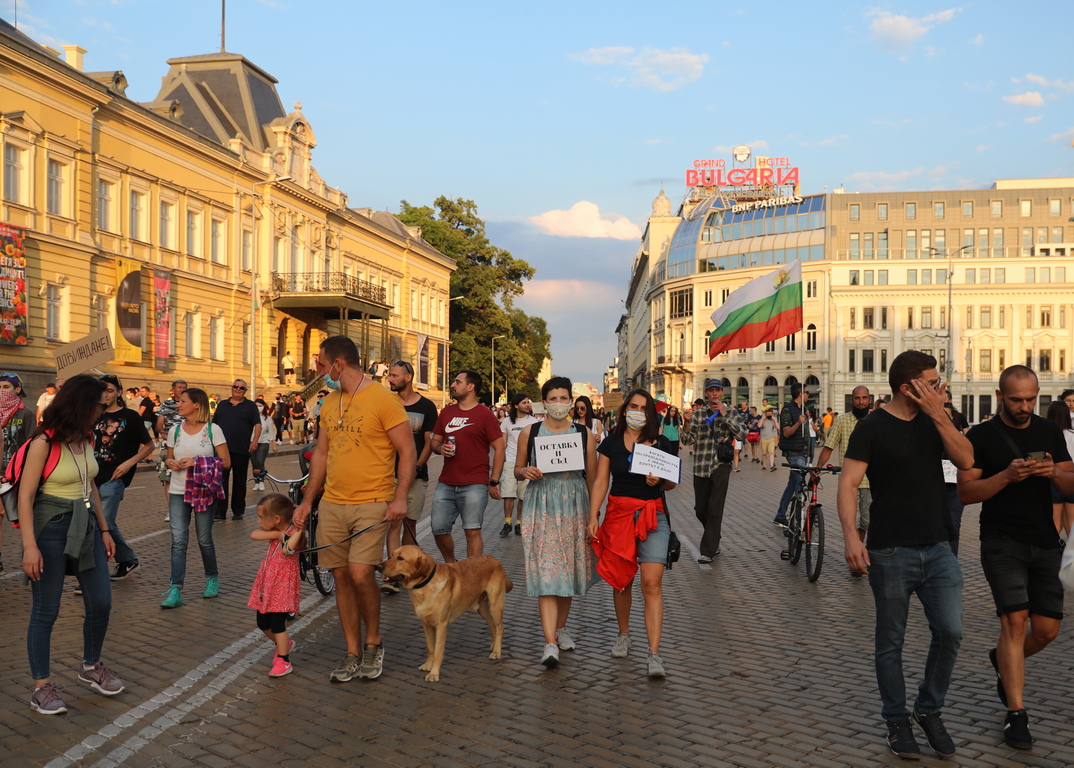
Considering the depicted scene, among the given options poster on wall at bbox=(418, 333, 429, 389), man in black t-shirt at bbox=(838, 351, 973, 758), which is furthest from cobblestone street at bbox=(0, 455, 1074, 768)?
poster on wall at bbox=(418, 333, 429, 389)

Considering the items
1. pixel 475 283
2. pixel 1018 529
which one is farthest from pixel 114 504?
pixel 475 283

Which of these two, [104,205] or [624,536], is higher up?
[104,205]

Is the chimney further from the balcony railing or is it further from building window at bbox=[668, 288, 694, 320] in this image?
building window at bbox=[668, 288, 694, 320]

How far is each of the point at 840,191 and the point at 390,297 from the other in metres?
45.6

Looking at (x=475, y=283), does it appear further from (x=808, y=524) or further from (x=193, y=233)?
(x=808, y=524)

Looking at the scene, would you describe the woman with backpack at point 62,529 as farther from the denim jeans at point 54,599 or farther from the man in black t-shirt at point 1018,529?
the man in black t-shirt at point 1018,529

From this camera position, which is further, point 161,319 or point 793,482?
point 161,319

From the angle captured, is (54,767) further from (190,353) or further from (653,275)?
(653,275)

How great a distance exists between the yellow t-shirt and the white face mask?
3.44 feet

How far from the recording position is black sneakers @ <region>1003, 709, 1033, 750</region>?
192 inches

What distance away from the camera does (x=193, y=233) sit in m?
39.9

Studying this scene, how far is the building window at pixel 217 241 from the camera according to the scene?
136ft

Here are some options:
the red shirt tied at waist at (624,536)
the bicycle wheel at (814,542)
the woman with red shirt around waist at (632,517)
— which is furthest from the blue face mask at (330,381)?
the bicycle wheel at (814,542)

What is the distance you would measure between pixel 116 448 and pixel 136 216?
97.4ft
